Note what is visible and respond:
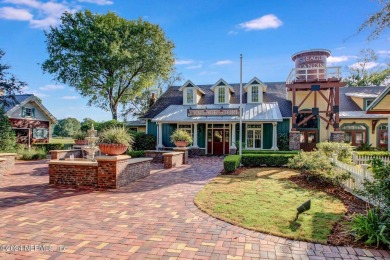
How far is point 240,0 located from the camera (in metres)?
10.3

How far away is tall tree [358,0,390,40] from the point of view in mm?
6012

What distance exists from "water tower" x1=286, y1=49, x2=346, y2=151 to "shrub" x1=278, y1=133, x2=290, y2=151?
406mm

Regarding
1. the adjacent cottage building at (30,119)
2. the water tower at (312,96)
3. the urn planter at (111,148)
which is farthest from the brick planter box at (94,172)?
the adjacent cottage building at (30,119)

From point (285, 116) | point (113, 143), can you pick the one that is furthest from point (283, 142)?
point (113, 143)

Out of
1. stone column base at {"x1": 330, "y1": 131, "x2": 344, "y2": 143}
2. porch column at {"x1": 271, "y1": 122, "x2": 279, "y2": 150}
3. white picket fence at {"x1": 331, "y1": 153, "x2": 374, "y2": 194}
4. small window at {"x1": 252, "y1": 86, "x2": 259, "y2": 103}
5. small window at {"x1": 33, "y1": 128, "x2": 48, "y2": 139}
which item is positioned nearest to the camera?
white picket fence at {"x1": 331, "y1": 153, "x2": 374, "y2": 194}

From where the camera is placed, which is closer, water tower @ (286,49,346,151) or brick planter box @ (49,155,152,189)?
brick planter box @ (49,155,152,189)

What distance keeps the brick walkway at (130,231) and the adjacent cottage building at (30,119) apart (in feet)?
63.3

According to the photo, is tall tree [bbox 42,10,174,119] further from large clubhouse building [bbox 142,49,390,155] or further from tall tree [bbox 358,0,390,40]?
tall tree [bbox 358,0,390,40]

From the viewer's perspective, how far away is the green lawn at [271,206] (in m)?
4.43

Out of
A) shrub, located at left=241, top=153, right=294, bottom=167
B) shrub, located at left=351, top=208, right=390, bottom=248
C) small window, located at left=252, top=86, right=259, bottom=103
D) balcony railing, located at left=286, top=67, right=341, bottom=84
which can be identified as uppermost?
balcony railing, located at left=286, top=67, right=341, bottom=84

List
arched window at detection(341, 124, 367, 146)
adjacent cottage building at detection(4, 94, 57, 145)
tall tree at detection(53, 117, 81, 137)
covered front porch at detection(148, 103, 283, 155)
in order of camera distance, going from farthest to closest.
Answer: tall tree at detection(53, 117, 81, 137)
adjacent cottage building at detection(4, 94, 57, 145)
arched window at detection(341, 124, 367, 146)
covered front porch at detection(148, 103, 283, 155)

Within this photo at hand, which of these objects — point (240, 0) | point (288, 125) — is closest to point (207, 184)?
point (240, 0)

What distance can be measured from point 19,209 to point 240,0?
1067 centimetres

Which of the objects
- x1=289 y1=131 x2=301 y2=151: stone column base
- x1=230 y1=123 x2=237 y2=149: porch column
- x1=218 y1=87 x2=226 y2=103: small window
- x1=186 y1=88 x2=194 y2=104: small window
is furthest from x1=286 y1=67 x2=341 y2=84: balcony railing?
x1=186 y1=88 x2=194 y2=104: small window
